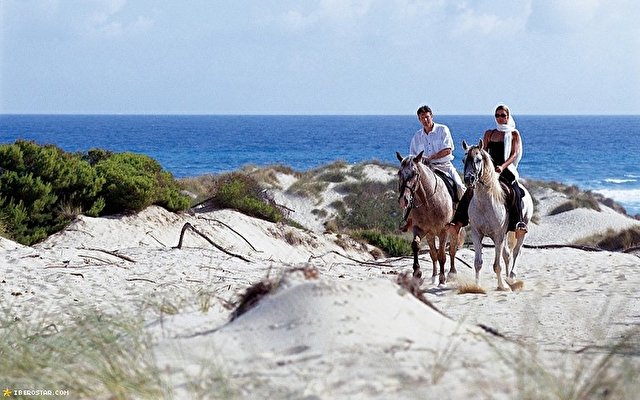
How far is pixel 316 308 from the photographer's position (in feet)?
19.3

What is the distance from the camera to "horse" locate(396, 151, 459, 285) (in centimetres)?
1195

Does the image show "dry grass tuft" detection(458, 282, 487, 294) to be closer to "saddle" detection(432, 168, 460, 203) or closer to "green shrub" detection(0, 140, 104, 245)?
"saddle" detection(432, 168, 460, 203)

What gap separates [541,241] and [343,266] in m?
14.2

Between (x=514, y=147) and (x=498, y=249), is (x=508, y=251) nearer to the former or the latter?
(x=498, y=249)

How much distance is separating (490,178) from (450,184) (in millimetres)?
1394

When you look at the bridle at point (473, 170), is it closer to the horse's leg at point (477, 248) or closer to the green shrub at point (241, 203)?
the horse's leg at point (477, 248)

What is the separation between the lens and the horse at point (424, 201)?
12.0 m

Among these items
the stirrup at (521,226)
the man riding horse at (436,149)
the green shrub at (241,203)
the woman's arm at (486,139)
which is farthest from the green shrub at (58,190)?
the stirrup at (521,226)

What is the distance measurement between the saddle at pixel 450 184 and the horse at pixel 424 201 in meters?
0.24

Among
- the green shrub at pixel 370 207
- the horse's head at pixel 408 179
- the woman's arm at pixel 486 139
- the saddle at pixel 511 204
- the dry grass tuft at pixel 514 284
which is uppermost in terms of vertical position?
the woman's arm at pixel 486 139

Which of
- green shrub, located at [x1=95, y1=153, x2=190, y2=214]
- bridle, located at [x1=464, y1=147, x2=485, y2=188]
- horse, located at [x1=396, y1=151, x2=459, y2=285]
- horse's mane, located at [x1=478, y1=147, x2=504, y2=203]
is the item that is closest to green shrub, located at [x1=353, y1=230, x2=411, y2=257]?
green shrub, located at [x1=95, y1=153, x2=190, y2=214]

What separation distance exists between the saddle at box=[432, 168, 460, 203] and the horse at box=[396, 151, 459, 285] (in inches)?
9.4

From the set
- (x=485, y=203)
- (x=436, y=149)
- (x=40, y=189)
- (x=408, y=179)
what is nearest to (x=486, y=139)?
(x=436, y=149)

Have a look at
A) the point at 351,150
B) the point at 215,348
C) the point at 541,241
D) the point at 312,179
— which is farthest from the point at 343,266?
the point at 351,150
